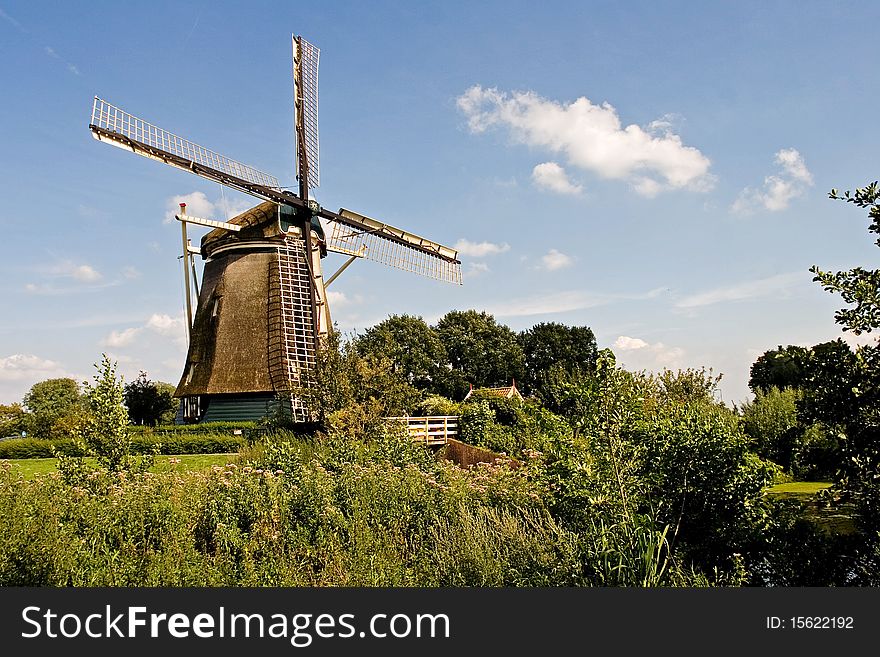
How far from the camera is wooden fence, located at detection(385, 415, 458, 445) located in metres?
17.3

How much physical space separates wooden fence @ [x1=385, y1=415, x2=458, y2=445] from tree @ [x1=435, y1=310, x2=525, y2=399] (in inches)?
823

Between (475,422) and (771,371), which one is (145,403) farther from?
(771,371)

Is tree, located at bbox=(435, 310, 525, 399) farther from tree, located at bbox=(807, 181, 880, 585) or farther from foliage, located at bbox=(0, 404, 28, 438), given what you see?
tree, located at bbox=(807, 181, 880, 585)

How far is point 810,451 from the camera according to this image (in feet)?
16.1

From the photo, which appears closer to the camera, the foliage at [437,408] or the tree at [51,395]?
the foliage at [437,408]

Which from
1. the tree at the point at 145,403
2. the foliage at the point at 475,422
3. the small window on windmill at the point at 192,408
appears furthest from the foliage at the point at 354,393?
the tree at the point at 145,403

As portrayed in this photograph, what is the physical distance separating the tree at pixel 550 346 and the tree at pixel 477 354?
1.28m

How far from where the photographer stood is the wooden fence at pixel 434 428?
17.3 m

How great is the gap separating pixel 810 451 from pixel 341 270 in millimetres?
18534

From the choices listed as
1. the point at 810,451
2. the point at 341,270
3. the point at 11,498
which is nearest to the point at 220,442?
the point at 341,270

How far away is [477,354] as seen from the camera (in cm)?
4103

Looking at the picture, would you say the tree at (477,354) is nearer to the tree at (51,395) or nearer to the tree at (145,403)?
the tree at (145,403)

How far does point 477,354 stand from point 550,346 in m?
5.17

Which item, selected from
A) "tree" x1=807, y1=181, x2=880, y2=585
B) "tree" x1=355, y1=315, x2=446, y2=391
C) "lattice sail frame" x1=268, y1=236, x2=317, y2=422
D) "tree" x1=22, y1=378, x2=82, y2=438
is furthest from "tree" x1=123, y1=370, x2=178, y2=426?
"tree" x1=22, y1=378, x2=82, y2=438
